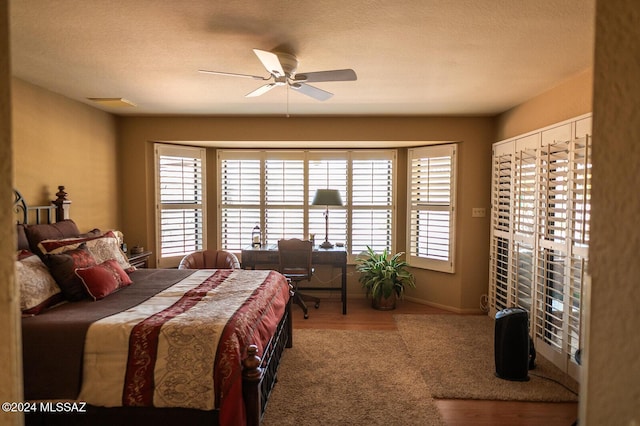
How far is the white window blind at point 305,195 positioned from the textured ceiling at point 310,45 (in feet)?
5.26

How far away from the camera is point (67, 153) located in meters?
3.87

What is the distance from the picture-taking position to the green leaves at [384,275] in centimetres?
490

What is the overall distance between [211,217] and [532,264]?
4219 mm

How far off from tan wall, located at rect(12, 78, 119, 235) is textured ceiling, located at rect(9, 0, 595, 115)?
225 millimetres

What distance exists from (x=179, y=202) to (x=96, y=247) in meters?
1.99

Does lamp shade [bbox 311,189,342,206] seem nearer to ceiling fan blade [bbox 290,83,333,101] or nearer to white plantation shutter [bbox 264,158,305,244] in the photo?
white plantation shutter [bbox 264,158,305,244]

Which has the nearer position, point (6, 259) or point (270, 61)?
point (6, 259)

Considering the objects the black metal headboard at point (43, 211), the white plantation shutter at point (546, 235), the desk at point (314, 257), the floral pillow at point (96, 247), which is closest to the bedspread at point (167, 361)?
the floral pillow at point (96, 247)

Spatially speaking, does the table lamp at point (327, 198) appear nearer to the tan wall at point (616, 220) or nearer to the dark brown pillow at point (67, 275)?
the dark brown pillow at point (67, 275)

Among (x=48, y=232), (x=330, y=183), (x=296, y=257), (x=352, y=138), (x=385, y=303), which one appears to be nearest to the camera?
(x=48, y=232)

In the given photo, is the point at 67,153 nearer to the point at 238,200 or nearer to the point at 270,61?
the point at 238,200

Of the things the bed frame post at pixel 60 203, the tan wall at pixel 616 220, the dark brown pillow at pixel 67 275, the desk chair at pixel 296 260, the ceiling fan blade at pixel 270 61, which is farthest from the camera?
the desk chair at pixel 296 260

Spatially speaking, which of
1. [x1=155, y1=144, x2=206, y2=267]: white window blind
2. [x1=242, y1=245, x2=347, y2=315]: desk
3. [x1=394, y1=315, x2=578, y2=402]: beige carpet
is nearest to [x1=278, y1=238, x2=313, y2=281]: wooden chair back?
[x1=242, y1=245, x2=347, y2=315]: desk

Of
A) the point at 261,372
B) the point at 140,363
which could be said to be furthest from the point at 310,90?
the point at 140,363
